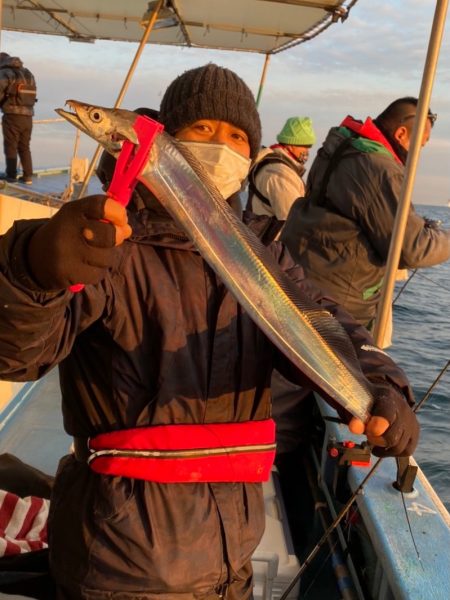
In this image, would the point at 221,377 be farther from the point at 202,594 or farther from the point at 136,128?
the point at 136,128

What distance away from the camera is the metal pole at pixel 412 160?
10.6ft

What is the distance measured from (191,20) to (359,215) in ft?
13.7

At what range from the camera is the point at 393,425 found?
177cm

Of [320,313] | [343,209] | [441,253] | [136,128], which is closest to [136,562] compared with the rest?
[320,313]

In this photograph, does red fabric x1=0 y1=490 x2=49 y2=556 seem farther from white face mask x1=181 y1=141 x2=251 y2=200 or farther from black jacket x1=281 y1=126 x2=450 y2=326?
black jacket x1=281 y1=126 x2=450 y2=326

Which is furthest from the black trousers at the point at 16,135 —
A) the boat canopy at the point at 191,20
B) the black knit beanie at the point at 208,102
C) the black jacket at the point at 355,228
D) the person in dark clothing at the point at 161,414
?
the person in dark clothing at the point at 161,414

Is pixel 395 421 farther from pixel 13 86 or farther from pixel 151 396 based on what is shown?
pixel 13 86

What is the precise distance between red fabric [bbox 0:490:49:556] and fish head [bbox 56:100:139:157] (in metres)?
1.99

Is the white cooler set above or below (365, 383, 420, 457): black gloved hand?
below

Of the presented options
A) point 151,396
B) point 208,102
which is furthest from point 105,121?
point 151,396

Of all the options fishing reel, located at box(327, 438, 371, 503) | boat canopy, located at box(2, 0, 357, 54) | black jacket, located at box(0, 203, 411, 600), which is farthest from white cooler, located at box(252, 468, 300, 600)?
boat canopy, located at box(2, 0, 357, 54)

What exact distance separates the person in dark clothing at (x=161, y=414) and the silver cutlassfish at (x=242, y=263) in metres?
0.16

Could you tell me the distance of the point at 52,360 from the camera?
159cm

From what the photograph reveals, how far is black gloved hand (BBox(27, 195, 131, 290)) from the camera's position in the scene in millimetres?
1365
